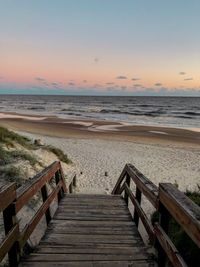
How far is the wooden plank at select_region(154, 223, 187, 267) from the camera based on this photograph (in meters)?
2.55

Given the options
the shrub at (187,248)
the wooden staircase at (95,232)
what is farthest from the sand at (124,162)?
the shrub at (187,248)

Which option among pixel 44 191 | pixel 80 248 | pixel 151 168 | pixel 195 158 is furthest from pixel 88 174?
pixel 80 248

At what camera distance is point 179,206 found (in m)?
2.57

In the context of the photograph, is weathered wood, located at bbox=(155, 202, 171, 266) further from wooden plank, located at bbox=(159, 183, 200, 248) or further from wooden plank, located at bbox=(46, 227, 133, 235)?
wooden plank, located at bbox=(46, 227, 133, 235)

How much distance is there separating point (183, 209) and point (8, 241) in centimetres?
158

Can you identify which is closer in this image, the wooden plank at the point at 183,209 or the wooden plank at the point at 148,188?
the wooden plank at the point at 183,209

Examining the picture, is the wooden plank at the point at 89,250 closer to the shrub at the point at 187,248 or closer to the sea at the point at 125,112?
the shrub at the point at 187,248

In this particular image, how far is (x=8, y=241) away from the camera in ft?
9.40

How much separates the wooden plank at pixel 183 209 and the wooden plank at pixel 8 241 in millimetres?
1483

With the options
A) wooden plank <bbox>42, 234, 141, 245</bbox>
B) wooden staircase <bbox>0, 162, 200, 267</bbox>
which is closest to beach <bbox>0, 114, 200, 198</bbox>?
Answer: wooden staircase <bbox>0, 162, 200, 267</bbox>

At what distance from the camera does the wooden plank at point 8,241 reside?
2682 millimetres

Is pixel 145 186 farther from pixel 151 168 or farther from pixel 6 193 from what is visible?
pixel 151 168

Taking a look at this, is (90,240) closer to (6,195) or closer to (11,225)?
(11,225)

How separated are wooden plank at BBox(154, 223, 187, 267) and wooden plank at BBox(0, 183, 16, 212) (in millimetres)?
1507
